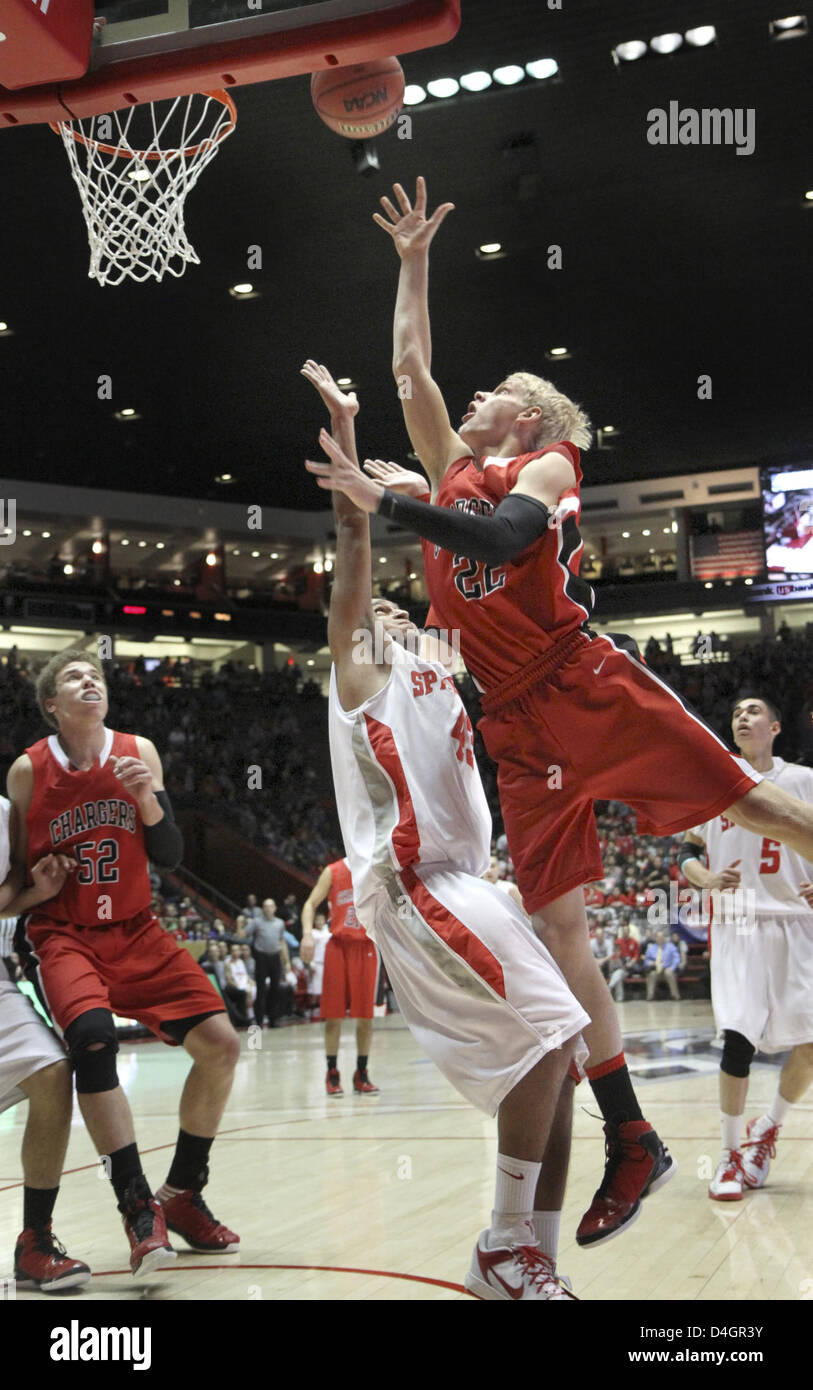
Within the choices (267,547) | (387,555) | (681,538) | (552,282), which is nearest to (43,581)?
(267,547)

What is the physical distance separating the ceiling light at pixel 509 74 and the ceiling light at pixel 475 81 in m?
0.07

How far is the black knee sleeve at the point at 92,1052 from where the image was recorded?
4.17m

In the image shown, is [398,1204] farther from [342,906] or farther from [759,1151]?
[342,906]

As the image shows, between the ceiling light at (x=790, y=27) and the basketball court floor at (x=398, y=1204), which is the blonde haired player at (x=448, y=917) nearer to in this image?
the basketball court floor at (x=398, y=1204)

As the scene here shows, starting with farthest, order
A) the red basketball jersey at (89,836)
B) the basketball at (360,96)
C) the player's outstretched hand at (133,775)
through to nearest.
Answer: the basketball at (360,96)
the red basketball jersey at (89,836)
the player's outstretched hand at (133,775)

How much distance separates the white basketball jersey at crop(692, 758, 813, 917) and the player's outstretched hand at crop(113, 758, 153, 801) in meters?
2.80

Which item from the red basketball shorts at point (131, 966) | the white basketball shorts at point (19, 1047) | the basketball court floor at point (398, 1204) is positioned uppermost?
the red basketball shorts at point (131, 966)

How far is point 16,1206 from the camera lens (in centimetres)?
554

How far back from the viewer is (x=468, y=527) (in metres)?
3.20

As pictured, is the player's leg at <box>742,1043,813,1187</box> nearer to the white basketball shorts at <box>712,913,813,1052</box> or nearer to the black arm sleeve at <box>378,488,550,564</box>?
the white basketball shorts at <box>712,913,813,1052</box>

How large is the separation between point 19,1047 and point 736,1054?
312 cm

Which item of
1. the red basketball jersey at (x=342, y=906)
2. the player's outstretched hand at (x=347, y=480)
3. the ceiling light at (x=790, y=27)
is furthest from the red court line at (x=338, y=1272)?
the ceiling light at (x=790, y=27)
